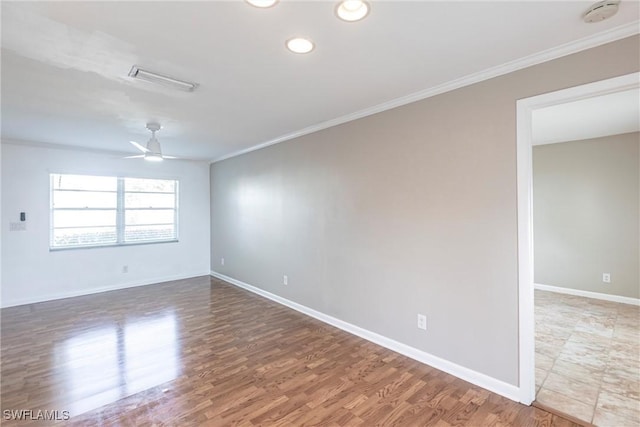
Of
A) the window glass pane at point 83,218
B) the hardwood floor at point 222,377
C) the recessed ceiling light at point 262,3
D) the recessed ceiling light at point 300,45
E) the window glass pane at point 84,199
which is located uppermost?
A: the recessed ceiling light at point 300,45

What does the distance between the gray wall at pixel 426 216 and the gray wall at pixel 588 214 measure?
12.6 ft

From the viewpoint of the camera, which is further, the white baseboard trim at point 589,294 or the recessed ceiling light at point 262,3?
the white baseboard trim at point 589,294

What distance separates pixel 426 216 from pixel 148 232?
17.6ft

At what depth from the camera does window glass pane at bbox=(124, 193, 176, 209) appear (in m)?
5.68

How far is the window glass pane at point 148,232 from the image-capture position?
18.6 feet

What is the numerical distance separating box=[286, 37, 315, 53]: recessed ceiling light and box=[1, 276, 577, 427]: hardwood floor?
8.22ft

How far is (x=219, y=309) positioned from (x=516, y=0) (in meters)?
4.49

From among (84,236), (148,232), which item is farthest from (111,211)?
(148,232)

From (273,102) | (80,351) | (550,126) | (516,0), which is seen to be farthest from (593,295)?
(80,351)

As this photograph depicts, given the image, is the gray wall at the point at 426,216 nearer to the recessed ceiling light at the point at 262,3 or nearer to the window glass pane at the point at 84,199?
the recessed ceiling light at the point at 262,3

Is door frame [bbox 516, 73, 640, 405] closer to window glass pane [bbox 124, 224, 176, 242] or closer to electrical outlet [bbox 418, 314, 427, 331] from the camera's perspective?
electrical outlet [bbox 418, 314, 427, 331]

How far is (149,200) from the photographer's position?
5926mm

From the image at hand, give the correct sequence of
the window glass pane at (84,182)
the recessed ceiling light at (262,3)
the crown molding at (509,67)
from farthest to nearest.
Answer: the window glass pane at (84,182) < the crown molding at (509,67) < the recessed ceiling light at (262,3)

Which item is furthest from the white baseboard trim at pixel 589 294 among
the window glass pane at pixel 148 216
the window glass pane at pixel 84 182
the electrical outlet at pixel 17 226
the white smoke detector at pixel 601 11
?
the electrical outlet at pixel 17 226
